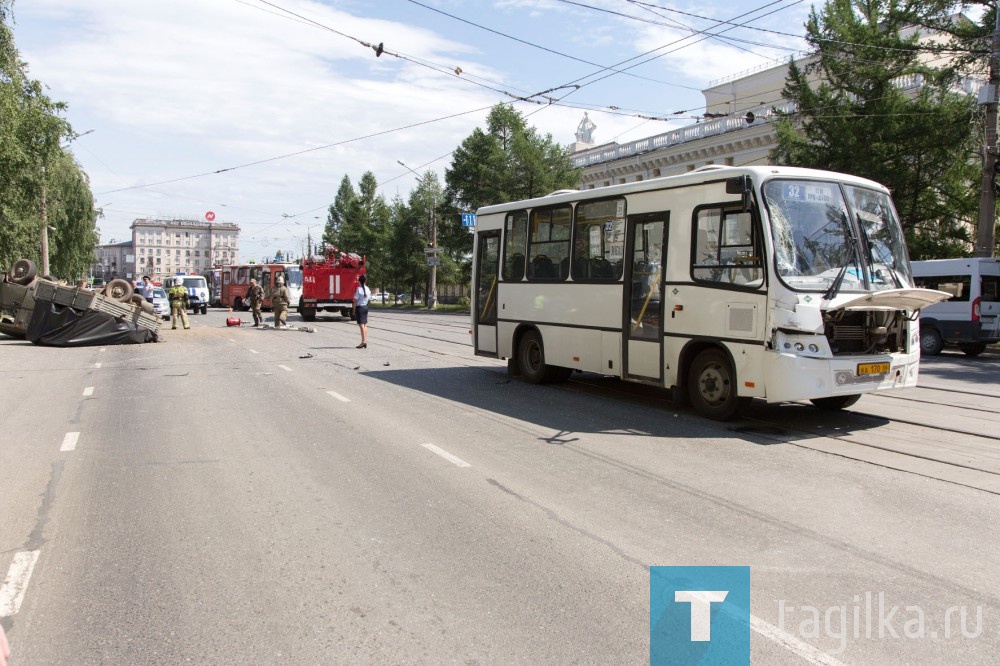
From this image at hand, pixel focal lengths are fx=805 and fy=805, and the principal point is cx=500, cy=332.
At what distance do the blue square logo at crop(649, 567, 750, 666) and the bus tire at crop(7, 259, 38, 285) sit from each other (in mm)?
22313

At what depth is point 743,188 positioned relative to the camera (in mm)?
8750

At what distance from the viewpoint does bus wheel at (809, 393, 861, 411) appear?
33.5 feet

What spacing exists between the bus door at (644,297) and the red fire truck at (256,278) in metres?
39.8

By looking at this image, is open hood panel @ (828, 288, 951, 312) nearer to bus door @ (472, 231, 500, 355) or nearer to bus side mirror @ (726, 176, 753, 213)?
bus side mirror @ (726, 176, 753, 213)

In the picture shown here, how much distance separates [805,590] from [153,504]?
4542 millimetres

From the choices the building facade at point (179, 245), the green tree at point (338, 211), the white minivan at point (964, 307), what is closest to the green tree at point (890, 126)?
the white minivan at point (964, 307)

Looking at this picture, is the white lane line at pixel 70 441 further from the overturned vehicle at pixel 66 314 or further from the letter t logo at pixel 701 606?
the overturned vehicle at pixel 66 314

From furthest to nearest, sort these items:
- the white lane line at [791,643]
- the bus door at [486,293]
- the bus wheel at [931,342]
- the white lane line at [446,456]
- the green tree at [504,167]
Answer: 1. the green tree at [504,167]
2. the bus wheel at [931,342]
3. the bus door at [486,293]
4. the white lane line at [446,456]
5. the white lane line at [791,643]

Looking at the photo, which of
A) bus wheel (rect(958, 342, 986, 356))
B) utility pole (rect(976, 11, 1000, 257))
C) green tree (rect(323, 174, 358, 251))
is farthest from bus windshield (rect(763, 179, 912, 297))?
green tree (rect(323, 174, 358, 251))

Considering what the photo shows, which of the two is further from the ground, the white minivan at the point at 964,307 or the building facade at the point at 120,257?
the building facade at the point at 120,257

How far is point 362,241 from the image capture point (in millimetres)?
77062

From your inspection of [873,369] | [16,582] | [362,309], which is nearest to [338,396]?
[873,369]

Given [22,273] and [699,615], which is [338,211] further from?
[699,615]

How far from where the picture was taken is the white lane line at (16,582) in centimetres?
410
